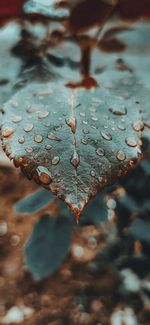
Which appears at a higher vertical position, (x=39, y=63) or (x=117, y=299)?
(x=39, y=63)

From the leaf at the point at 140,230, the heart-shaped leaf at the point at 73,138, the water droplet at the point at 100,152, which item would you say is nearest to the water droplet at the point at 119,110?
the heart-shaped leaf at the point at 73,138

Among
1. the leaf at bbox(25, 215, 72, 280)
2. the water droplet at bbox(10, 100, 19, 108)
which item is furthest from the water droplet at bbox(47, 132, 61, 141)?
the leaf at bbox(25, 215, 72, 280)

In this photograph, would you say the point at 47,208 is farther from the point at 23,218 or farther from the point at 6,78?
the point at 6,78

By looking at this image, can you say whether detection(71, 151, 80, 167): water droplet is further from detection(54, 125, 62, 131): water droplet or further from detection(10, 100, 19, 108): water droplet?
detection(10, 100, 19, 108): water droplet

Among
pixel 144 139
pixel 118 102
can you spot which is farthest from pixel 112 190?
pixel 118 102

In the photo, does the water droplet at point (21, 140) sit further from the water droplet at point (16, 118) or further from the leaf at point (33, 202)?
the leaf at point (33, 202)

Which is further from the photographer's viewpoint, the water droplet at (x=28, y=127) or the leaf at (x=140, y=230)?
the leaf at (x=140, y=230)

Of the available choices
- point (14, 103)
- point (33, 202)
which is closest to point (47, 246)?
point (33, 202)
